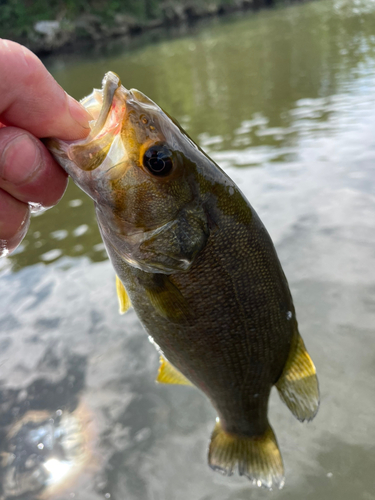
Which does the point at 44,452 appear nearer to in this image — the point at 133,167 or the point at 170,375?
the point at 170,375

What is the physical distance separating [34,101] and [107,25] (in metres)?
56.5

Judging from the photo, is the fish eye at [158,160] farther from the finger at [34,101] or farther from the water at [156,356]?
the water at [156,356]

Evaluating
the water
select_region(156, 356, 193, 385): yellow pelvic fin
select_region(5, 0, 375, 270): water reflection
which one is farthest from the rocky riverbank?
select_region(156, 356, 193, 385): yellow pelvic fin

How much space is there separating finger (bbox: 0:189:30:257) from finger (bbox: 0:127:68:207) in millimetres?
36

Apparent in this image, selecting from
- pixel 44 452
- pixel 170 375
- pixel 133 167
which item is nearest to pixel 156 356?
pixel 44 452

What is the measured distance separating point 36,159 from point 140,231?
1.62 ft

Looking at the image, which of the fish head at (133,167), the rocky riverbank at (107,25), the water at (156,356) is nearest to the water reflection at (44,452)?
the water at (156,356)

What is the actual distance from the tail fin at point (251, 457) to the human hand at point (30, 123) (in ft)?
5.73

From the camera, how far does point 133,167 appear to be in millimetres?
1677

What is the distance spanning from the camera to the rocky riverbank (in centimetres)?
4497

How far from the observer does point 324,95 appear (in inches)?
447

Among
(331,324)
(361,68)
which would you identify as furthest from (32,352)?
(361,68)

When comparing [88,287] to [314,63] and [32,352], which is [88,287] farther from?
[314,63]

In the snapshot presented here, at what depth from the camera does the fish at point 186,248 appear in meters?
1.65
